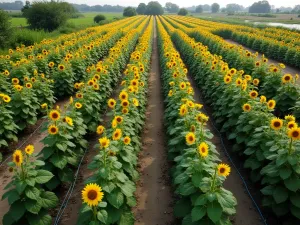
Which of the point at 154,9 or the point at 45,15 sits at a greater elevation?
the point at 45,15

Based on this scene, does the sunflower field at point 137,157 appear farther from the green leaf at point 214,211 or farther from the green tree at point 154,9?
the green tree at point 154,9

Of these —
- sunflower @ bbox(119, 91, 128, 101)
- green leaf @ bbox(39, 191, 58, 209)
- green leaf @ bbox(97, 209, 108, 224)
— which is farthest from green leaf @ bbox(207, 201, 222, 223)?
sunflower @ bbox(119, 91, 128, 101)

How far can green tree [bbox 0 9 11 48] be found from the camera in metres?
19.7

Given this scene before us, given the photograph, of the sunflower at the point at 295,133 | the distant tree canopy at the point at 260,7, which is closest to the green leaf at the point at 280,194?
the sunflower at the point at 295,133

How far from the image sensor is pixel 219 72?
8984 mm

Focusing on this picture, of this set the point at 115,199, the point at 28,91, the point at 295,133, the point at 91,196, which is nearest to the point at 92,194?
the point at 91,196

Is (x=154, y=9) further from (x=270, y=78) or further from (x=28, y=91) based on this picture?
(x=28, y=91)

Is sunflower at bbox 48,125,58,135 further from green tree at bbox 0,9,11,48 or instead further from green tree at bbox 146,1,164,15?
green tree at bbox 146,1,164,15

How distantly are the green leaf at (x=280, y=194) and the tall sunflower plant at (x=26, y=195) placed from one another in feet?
10.8

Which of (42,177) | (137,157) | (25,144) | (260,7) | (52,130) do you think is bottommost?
(260,7)

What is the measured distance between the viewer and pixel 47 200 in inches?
161

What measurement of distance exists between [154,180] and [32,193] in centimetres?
259

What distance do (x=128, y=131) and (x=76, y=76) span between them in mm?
7186

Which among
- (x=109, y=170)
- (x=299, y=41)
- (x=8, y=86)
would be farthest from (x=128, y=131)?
(x=299, y=41)
